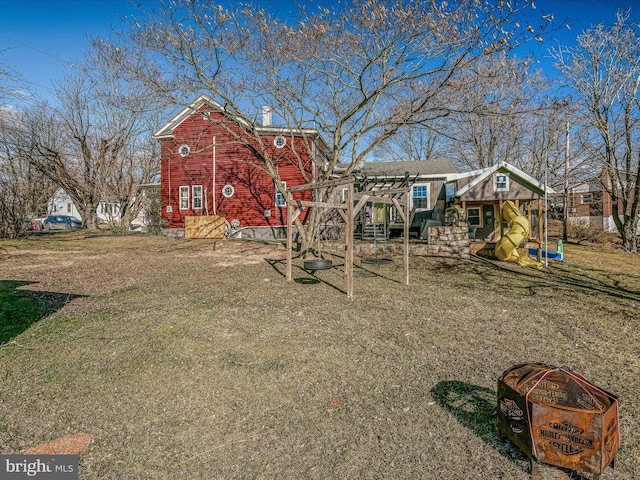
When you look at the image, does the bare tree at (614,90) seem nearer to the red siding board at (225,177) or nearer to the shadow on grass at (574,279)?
the shadow on grass at (574,279)

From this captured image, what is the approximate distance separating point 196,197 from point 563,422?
20.3 metres

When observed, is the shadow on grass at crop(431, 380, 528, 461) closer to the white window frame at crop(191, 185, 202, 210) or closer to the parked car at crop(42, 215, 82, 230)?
the white window frame at crop(191, 185, 202, 210)

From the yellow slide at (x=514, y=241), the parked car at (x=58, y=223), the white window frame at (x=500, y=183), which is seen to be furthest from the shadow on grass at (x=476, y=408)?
the parked car at (x=58, y=223)

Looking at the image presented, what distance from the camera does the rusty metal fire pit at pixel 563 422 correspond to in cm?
197

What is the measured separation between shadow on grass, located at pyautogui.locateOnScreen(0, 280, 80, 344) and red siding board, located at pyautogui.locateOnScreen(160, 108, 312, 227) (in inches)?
502

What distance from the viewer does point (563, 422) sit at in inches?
80.6

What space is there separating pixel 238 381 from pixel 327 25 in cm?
1104

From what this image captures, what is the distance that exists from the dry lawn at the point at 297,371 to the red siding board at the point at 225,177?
12.1m

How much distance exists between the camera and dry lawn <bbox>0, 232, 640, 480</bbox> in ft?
7.57

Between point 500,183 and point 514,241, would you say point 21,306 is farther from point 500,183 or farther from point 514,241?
point 500,183

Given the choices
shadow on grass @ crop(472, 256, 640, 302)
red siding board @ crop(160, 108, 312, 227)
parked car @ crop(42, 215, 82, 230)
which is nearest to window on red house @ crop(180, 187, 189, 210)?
→ red siding board @ crop(160, 108, 312, 227)

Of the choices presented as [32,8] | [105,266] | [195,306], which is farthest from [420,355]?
[32,8]

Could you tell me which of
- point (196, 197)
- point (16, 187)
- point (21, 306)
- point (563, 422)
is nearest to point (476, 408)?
point (563, 422)

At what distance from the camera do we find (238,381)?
11.0 ft
